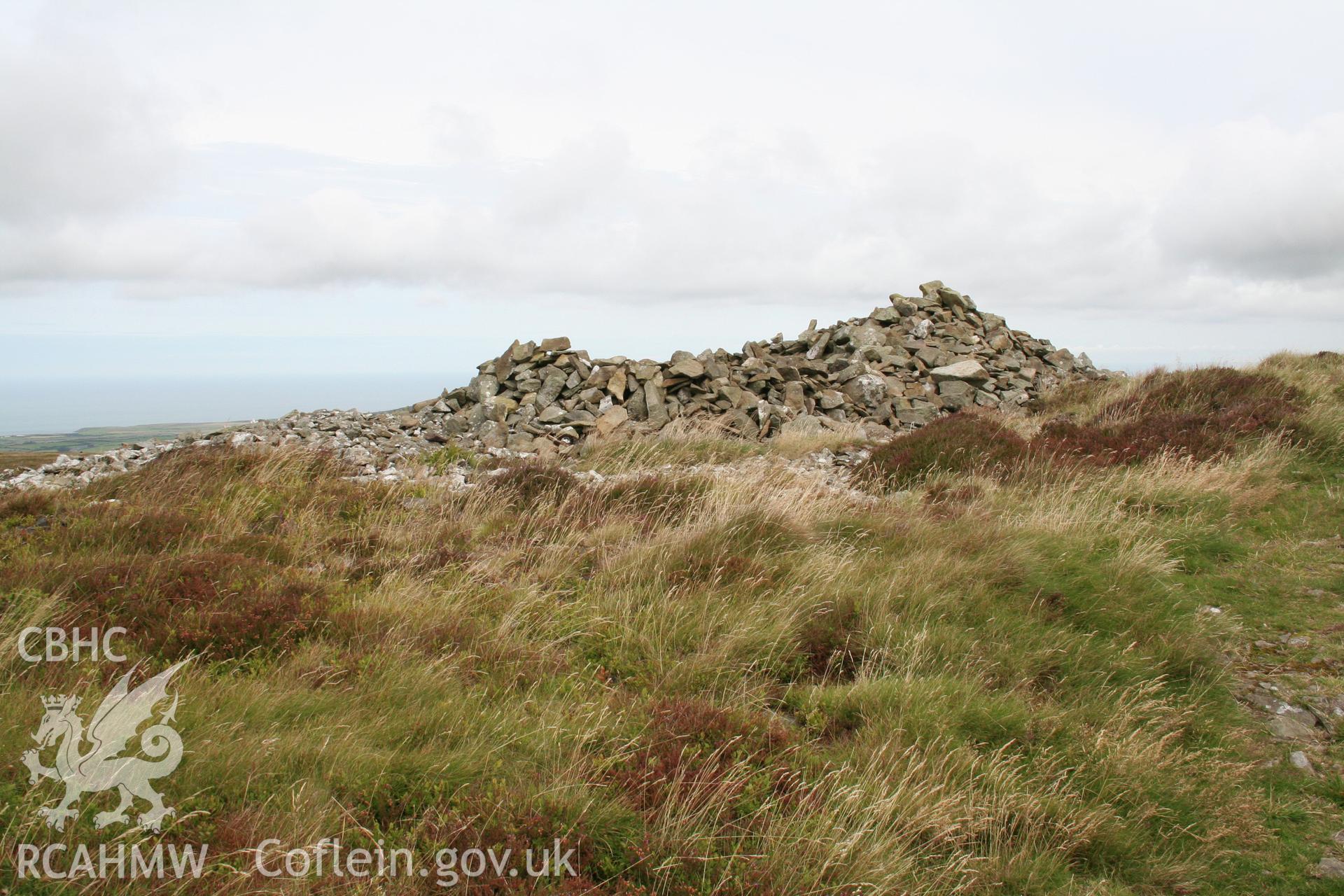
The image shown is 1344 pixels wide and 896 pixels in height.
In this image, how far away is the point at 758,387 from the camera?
19.9 meters

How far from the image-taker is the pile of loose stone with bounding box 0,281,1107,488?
16.3 m

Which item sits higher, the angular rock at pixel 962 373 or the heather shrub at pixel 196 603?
the angular rock at pixel 962 373

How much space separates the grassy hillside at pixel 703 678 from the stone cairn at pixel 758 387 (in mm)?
8101

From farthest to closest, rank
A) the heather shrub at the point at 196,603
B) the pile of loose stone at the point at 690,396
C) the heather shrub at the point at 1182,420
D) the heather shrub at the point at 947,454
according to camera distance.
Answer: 1. the pile of loose stone at the point at 690,396
2. the heather shrub at the point at 1182,420
3. the heather shrub at the point at 947,454
4. the heather shrub at the point at 196,603

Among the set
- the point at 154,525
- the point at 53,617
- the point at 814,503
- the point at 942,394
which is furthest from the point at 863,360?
the point at 53,617

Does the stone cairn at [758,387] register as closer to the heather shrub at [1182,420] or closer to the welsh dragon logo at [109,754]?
the heather shrub at [1182,420]

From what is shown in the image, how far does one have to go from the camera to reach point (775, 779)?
13.4 ft

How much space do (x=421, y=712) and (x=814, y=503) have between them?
5464mm

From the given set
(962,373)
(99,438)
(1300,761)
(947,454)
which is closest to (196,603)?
(1300,761)

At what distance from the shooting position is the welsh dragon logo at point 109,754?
10.3 ft

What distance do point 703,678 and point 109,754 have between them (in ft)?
10.2

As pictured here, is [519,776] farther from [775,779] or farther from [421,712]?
[775,779]

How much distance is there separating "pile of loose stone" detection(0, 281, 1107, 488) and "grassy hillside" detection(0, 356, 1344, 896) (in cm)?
631

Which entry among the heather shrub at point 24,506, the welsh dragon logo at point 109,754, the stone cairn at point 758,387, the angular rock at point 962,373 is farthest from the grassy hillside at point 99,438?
the angular rock at point 962,373
